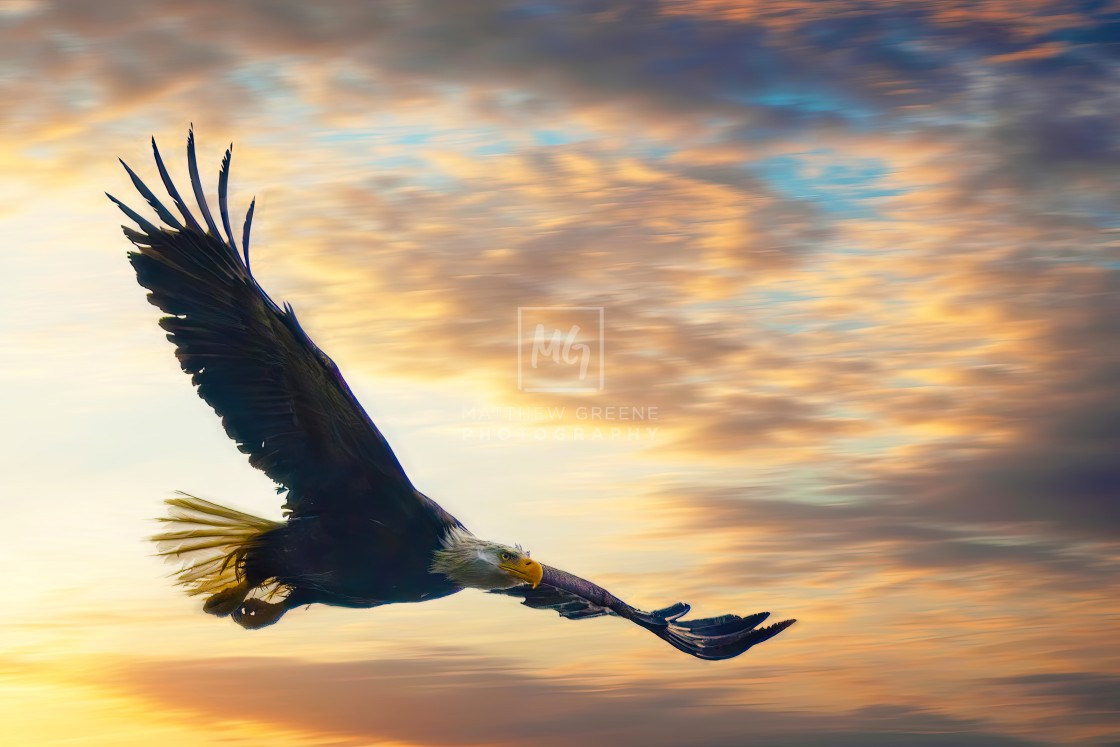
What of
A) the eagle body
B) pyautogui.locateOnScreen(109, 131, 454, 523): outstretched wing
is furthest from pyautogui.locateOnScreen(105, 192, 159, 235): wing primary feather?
the eagle body

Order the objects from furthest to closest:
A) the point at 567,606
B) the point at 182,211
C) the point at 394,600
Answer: the point at 567,606 < the point at 394,600 < the point at 182,211

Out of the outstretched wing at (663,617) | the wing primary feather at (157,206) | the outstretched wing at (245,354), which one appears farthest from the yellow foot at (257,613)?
the wing primary feather at (157,206)

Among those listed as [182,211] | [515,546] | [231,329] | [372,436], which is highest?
[182,211]

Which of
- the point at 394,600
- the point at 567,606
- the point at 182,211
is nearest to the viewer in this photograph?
the point at 182,211

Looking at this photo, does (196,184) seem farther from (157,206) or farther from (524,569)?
(524,569)

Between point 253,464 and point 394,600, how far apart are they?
3.49ft

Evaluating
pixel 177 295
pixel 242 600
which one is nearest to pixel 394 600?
pixel 242 600

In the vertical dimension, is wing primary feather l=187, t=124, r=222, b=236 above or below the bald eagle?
above

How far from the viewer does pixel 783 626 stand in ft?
27.1

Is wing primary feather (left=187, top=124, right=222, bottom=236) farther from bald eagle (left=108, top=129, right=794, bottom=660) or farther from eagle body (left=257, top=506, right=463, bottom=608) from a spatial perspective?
eagle body (left=257, top=506, right=463, bottom=608)

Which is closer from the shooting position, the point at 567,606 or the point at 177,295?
the point at 177,295

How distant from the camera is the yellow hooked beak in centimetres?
730

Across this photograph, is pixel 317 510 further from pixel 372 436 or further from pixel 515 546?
pixel 515 546

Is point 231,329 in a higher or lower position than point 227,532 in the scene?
higher
